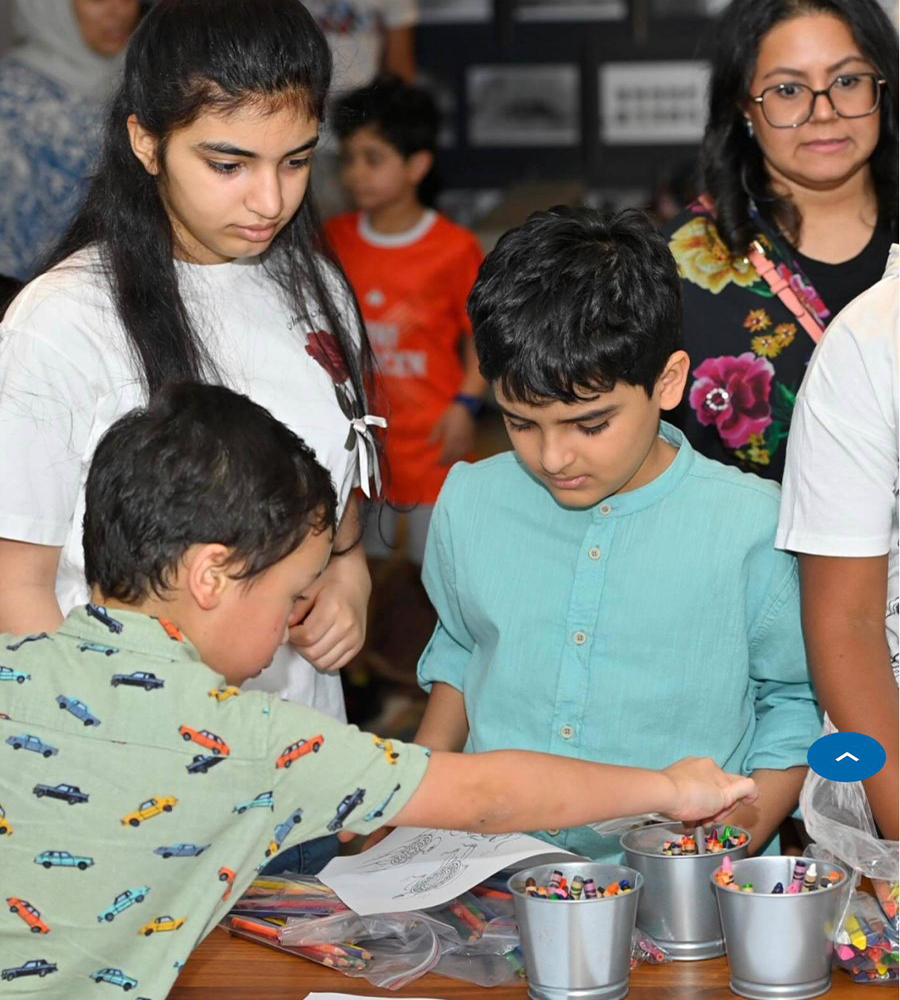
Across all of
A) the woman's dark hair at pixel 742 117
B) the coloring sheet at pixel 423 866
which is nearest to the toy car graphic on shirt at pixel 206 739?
the coloring sheet at pixel 423 866

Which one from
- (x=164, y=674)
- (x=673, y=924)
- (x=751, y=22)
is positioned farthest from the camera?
(x=751, y=22)

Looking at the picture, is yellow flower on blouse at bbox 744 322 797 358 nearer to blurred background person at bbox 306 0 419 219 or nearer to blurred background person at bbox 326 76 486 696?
blurred background person at bbox 326 76 486 696

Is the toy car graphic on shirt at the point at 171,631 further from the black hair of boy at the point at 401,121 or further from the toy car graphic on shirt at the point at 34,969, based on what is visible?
A: the black hair of boy at the point at 401,121

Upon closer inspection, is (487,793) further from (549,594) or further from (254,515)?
(549,594)

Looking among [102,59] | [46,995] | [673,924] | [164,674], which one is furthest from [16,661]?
[102,59]

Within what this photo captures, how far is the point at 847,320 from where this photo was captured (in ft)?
5.00

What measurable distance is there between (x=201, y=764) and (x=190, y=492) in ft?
0.74

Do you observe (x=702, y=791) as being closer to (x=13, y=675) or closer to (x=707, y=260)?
(x=13, y=675)

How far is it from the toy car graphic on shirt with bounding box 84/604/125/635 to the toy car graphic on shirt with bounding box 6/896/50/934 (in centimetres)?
24

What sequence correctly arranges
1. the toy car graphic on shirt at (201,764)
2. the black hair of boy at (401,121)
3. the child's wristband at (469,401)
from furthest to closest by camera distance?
the black hair of boy at (401,121) < the child's wristband at (469,401) < the toy car graphic on shirt at (201,764)

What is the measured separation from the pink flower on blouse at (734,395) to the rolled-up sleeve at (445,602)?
0.45m

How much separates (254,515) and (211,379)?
458mm

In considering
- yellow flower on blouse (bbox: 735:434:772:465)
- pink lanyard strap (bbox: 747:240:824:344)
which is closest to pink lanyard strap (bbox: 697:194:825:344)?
pink lanyard strap (bbox: 747:240:824:344)

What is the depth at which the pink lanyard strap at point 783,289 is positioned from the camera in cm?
205
